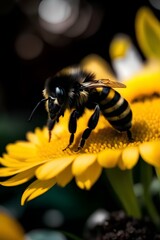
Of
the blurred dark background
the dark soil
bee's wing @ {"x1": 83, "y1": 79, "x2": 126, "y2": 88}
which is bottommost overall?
the blurred dark background

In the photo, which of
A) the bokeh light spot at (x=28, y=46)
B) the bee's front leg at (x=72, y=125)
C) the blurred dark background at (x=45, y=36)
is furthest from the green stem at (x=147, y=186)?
the bokeh light spot at (x=28, y=46)

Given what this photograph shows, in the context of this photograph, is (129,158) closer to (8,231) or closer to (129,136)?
(129,136)

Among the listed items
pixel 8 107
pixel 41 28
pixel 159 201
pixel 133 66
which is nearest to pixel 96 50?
pixel 41 28

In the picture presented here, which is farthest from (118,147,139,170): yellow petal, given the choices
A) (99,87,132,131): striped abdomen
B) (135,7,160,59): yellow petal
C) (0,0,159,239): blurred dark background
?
(0,0,159,239): blurred dark background

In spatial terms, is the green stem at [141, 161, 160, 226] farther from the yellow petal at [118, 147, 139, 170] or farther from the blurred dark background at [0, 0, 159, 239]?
the blurred dark background at [0, 0, 159, 239]

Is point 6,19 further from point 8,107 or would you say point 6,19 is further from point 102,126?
point 102,126
